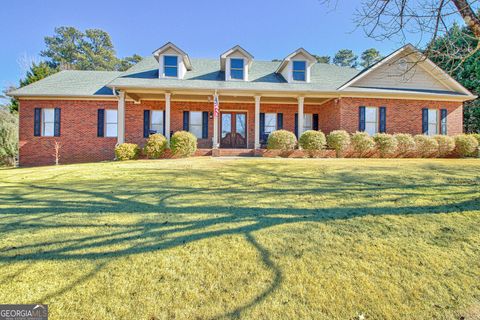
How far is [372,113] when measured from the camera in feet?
52.0

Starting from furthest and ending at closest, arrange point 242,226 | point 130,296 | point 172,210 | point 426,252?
point 172,210
point 242,226
point 426,252
point 130,296

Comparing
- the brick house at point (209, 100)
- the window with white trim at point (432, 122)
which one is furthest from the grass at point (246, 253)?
the window with white trim at point (432, 122)

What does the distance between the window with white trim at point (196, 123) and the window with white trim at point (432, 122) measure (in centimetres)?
1418

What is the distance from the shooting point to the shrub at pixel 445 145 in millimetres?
14172

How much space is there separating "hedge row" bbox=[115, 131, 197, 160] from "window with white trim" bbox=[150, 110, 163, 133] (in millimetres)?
3344

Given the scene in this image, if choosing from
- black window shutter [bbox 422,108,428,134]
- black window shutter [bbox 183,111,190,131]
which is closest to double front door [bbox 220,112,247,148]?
black window shutter [bbox 183,111,190,131]

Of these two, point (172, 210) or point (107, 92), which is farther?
point (107, 92)

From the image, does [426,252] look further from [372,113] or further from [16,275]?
[372,113]

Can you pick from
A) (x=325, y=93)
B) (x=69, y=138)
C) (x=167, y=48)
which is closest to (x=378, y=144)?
(x=325, y=93)

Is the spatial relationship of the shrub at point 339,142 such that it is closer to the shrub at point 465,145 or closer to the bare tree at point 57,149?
the shrub at point 465,145

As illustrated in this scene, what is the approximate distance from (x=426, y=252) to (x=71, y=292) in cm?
407

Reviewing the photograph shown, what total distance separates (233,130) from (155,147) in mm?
6000

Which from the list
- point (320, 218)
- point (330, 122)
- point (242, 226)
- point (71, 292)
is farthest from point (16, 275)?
point (330, 122)

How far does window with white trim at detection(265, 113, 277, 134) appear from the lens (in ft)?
57.9
